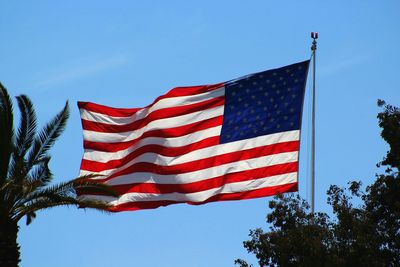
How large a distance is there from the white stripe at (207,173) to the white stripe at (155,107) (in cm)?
159

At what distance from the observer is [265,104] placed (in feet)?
77.7

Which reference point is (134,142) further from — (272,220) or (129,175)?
(272,220)

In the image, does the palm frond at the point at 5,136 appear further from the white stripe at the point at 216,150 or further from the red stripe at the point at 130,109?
the white stripe at the point at 216,150

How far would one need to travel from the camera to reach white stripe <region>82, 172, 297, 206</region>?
22125 mm

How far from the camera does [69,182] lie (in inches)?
949

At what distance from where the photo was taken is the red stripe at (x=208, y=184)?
22344 millimetres

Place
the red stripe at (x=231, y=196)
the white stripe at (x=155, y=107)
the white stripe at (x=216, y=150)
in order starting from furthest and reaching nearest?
the white stripe at (x=155, y=107), the white stripe at (x=216, y=150), the red stripe at (x=231, y=196)

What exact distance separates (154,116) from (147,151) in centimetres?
105

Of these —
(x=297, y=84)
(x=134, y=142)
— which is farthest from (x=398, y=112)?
(x=134, y=142)

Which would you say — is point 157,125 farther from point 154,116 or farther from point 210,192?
point 210,192

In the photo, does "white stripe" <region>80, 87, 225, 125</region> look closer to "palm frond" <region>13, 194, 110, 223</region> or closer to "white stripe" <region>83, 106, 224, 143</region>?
"white stripe" <region>83, 106, 224, 143</region>

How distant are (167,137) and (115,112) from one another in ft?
5.87

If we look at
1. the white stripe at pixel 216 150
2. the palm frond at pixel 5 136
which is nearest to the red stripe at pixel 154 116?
the white stripe at pixel 216 150

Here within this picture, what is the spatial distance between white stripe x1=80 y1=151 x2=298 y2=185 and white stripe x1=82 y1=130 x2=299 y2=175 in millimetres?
357
